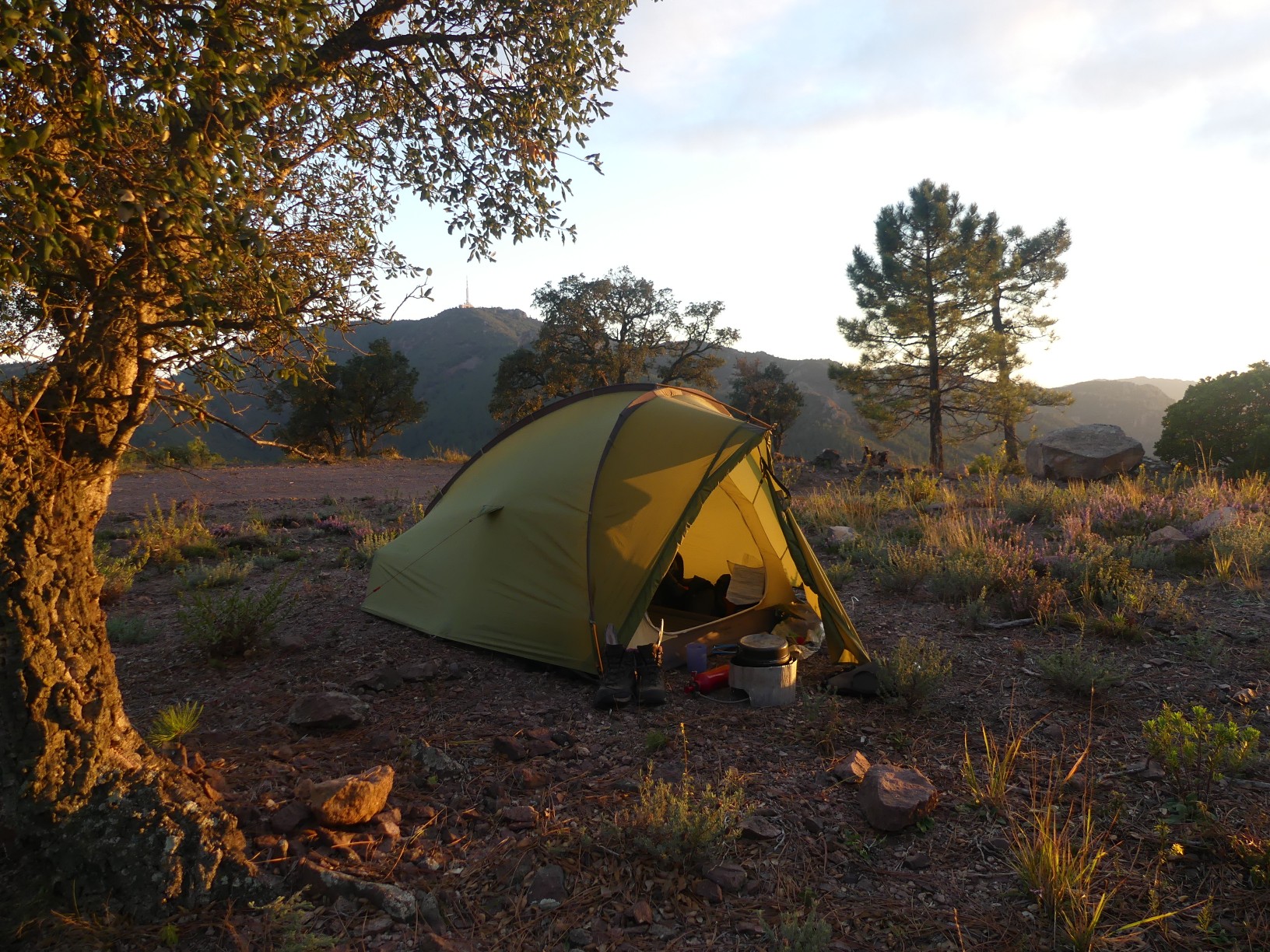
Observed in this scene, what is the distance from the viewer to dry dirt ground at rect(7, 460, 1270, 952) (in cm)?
285

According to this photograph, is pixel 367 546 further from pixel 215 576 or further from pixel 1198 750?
pixel 1198 750

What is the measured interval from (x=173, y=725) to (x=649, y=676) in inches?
113

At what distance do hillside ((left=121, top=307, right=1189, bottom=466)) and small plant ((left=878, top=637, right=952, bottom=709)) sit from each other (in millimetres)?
62150

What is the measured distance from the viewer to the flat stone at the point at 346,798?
3270 millimetres

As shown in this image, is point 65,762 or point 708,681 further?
point 708,681

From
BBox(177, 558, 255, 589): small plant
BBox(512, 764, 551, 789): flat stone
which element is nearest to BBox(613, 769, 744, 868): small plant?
BBox(512, 764, 551, 789): flat stone

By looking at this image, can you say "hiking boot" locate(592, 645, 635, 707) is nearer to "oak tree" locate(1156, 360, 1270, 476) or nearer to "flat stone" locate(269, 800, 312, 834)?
"flat stone" locate(269, 800, 312, 834)

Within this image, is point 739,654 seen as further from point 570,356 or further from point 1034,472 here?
point 570,356

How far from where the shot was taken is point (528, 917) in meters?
2.92

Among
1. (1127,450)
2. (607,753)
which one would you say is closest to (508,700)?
(607,753)

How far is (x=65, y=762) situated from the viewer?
9.30 ft

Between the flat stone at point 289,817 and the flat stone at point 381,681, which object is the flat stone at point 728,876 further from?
the flat stone at point 381,681

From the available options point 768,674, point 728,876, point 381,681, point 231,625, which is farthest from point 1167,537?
point 231,625

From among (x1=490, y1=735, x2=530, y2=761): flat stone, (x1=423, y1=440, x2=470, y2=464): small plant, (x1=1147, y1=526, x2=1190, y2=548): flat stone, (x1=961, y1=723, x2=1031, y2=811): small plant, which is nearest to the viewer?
(x1=961, y1=723, x2=1031, y2=811): small plant
